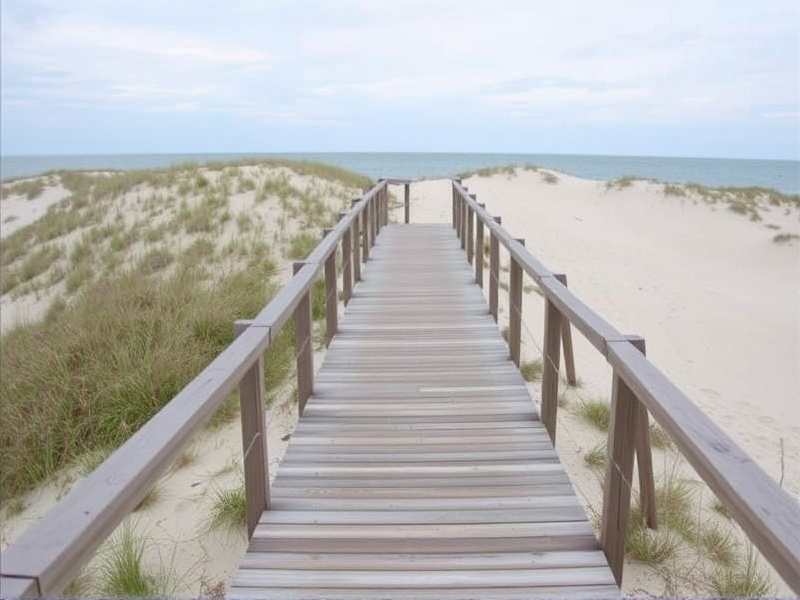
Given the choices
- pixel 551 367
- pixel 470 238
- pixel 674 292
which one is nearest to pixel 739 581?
pixel 551 367

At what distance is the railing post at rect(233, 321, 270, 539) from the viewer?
2.71 meters

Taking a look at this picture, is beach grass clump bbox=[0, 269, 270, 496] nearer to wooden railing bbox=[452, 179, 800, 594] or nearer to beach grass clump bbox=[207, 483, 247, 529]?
beach grass clump bbox=[207, 483, 247, 529]

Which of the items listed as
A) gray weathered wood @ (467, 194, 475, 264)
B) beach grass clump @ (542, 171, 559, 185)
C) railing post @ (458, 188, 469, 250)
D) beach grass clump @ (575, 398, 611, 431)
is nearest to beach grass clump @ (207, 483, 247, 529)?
beach grass clump @ (575, 398, 611, 431)

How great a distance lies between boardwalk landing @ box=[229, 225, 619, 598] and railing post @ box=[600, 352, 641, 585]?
0.33 feet

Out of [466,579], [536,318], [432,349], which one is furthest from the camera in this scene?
[536,318]

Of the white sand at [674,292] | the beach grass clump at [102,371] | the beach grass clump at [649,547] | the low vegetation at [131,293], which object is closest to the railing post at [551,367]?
the white sand at [674,292]

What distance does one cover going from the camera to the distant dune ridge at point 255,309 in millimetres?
3457

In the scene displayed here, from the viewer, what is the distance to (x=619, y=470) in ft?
8.23

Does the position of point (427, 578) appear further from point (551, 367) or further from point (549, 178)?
point (549, 178)

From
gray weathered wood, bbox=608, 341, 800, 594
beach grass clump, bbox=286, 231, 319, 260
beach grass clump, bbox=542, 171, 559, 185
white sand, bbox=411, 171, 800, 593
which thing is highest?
beach grass clump, bbox=542, 171, 559, 185

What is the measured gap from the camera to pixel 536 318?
839 cm

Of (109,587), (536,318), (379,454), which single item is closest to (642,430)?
(379,454)

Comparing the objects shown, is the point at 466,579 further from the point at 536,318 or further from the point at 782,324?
the point at 782,324

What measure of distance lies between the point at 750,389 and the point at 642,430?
18.4 ft
